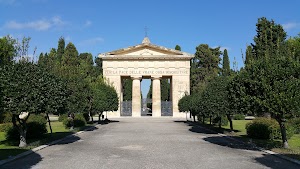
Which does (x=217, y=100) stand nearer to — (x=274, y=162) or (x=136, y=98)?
(x=274, y=162)

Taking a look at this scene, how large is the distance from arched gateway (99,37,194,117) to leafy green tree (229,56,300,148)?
151ft

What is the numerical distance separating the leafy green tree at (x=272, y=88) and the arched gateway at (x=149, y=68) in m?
46.2

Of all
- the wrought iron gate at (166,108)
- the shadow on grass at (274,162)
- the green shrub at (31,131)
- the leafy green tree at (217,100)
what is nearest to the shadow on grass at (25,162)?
the green shrub at (31,131)

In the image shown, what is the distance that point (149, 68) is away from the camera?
61344 millimetres

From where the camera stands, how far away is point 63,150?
14422 millimetres

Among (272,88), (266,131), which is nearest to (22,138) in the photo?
(272,88)

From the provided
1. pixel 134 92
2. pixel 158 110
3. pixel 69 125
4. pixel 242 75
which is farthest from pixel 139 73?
pixel 242 75

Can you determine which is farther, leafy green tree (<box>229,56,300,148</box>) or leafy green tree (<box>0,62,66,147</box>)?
leafy green tree (<box>0,62,66,147</box>)

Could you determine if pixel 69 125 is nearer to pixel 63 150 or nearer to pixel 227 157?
pixel 63 150

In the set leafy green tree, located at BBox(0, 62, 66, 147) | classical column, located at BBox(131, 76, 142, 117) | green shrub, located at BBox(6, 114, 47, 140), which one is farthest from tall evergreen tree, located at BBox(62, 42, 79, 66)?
leafy green tree, located at BBox(0, 62, 66, 147)

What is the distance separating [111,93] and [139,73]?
72.2 feet

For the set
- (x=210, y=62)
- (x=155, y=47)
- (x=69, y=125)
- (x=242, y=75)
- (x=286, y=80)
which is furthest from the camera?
(x=210, y=62)

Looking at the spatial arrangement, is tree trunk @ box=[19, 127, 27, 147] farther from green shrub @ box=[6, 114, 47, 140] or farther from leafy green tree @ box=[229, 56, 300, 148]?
leafy green tree @ box=[229, 56, 300, 148]

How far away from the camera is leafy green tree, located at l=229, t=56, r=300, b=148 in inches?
523
